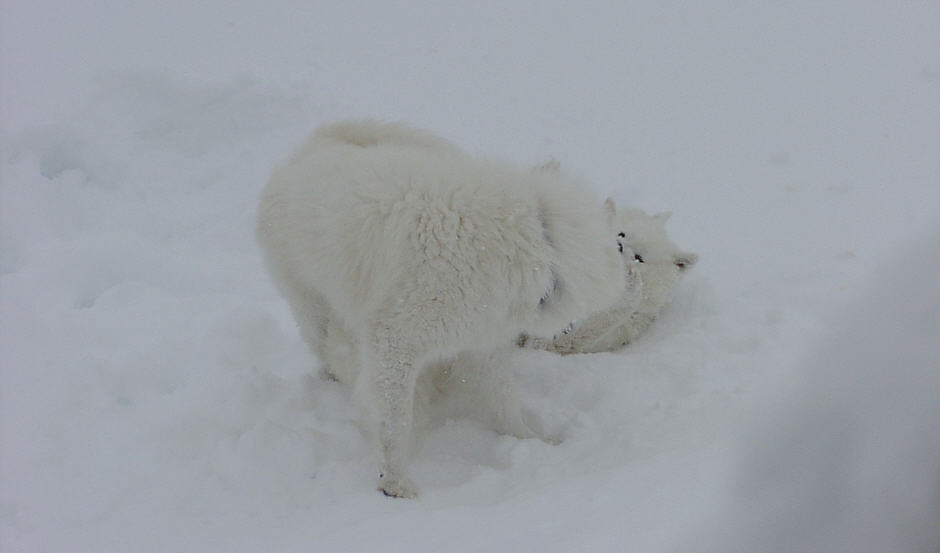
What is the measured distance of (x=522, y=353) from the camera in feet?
14.9

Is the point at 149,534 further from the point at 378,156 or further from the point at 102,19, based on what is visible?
the point at 102,19

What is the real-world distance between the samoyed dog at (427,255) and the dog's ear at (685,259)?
1228 millimetres

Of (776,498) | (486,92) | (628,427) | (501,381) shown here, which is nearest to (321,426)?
(501,381)

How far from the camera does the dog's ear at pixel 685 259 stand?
481cm

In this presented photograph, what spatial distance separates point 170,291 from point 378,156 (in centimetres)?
241

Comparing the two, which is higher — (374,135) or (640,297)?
(374,135)

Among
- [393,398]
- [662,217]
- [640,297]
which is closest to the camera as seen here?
[393,398]

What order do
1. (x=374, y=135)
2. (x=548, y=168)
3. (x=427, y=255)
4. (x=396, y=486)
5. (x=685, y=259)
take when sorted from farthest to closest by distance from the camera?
(x=685, y=259) < (x=374, y=135) < (x=548, y=168) < (x=396, y=486) < (x=427, y=255)

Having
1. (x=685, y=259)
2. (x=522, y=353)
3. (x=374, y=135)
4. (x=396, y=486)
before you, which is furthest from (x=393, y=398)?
(x=685, y=259)

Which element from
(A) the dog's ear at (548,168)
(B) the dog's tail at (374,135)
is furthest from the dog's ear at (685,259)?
(B) the dog's tail at (374,135)

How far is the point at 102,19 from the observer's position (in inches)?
332

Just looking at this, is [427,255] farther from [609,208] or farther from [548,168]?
[609,208]

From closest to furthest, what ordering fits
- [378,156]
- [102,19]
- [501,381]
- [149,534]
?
[149,534] < [378,156] < [501,381] < [102,19]

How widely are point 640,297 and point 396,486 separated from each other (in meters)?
2.01
